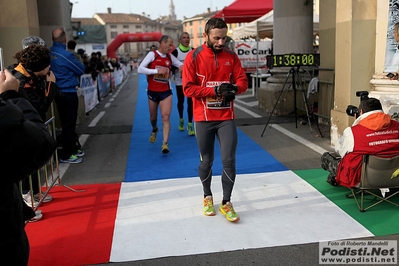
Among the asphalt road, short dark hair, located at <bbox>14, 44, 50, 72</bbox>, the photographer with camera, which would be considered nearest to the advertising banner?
the asphalt road

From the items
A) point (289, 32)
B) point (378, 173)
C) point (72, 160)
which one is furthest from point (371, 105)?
point (289, 32)

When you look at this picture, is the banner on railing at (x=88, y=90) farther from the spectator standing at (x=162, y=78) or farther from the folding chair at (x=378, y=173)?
the folding chair at (x=378, y=173)

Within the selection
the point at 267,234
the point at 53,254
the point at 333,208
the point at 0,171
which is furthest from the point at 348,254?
the point at 0,171

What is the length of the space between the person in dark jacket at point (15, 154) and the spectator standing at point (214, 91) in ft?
7.73

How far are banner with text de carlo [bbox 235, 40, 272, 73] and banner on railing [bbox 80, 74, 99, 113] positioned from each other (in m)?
7.38

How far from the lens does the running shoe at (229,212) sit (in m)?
4.27

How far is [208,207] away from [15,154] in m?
2.97

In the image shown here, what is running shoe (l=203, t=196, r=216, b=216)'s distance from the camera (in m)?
4.49

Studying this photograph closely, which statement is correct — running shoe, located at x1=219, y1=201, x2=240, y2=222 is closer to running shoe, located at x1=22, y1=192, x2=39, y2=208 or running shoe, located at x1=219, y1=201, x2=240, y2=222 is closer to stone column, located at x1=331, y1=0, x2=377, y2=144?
running shoe, located at x1=22, y1=192, x2=39, y2=208

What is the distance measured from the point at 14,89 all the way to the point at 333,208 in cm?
358

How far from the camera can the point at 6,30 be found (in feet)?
21.7

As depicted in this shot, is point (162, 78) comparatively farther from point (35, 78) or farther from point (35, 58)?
point (35, 58)

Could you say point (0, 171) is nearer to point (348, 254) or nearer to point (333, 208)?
point (348, 254)

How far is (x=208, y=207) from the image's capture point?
14.8 ft
